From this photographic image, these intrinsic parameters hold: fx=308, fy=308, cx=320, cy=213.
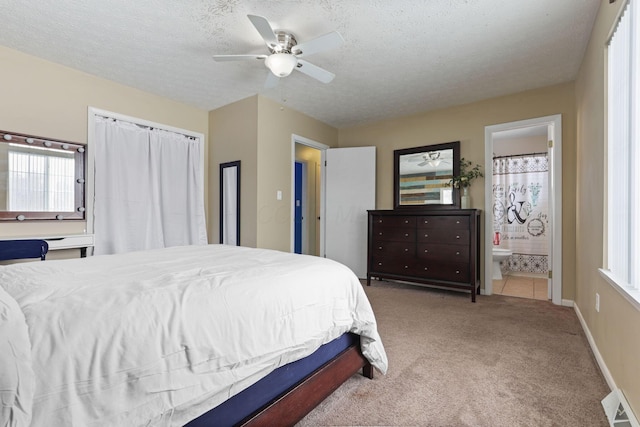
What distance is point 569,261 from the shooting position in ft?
10.9

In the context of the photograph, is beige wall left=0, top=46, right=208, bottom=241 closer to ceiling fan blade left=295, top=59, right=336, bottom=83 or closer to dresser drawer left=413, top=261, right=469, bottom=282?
ceiling fan blade left=295, top=59, right=336, bottom=83

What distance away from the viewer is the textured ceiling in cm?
217

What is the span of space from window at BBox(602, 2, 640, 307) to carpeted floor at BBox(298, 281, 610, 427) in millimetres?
652

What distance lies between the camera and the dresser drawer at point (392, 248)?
3.90m

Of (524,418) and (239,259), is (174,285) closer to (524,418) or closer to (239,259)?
(239,259)

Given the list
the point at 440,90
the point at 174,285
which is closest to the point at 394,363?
the point at 174,285

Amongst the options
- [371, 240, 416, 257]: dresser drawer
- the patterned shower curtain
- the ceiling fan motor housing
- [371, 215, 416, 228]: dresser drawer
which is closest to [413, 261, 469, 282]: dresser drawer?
[371, 240, 416, 257]: dresser drawer

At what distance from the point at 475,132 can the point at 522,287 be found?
2.21 m

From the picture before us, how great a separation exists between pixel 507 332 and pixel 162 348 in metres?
2.67

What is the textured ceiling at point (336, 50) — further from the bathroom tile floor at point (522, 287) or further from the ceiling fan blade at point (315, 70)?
the bathroom tile floor at point (522, 287)

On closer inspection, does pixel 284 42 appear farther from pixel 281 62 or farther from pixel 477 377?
pixel 477 377

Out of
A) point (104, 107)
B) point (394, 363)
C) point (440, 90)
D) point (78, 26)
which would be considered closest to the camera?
point (394, 363)

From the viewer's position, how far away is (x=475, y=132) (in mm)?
3902

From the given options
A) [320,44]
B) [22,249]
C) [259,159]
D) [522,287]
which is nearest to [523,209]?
[522,287]
